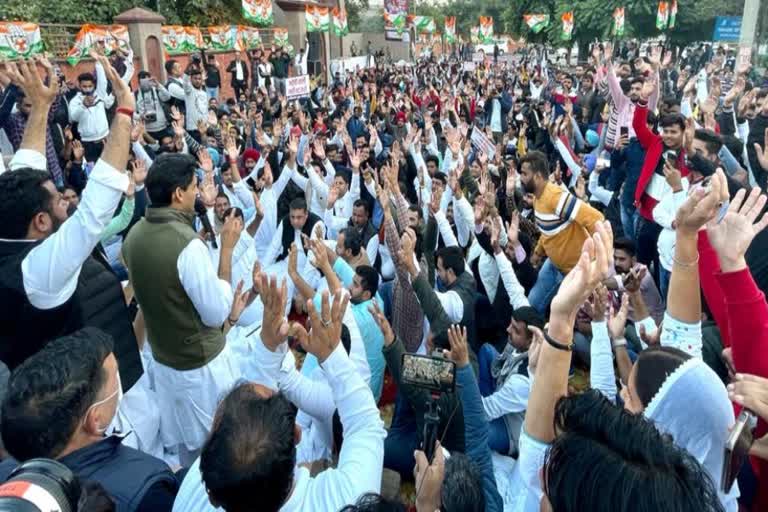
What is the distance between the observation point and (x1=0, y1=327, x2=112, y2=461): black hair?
1476mm

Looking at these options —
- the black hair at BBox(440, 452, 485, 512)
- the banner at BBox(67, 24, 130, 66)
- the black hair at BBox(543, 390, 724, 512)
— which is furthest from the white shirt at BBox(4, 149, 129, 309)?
the banner at BBox(67, 24, 130, 66)

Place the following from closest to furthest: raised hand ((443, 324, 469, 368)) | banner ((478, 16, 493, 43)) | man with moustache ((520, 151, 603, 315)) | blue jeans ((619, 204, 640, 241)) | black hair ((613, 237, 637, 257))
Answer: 1. raised hand ((443, 324, 469, 368))
2. black hair ((613, 237, 637, 257))
3. man with moustache ((520, 151, 603, 315))
4. blue jeans ((619, 204, 640, 241))
5. banner ((478, 16, 493, 43))

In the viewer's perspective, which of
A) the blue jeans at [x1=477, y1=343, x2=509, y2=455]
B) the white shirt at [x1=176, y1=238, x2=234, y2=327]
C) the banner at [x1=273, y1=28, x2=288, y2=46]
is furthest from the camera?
the banner at [x1=273, y1=28, x2=288, y2=46]

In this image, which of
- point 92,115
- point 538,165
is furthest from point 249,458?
point 92,115

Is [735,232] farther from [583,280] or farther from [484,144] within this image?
[484,144]

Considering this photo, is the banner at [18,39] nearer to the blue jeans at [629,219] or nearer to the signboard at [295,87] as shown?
the signboard at [295,87]

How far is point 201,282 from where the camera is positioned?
2.54 metres

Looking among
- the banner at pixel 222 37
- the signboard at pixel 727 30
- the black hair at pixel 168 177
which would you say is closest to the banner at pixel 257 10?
the banner at pixel 222 37

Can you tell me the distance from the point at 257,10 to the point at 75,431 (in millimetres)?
15818

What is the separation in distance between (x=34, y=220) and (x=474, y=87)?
1398 cm

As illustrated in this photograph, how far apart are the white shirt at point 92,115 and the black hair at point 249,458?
679cm

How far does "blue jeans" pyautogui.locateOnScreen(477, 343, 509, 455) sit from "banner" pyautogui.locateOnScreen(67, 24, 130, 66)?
1134cm

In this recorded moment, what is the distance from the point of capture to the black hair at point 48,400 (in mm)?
1476

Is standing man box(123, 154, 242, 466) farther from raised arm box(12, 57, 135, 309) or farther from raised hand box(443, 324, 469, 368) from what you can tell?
raised hand box(443, 324, 469, 368)
